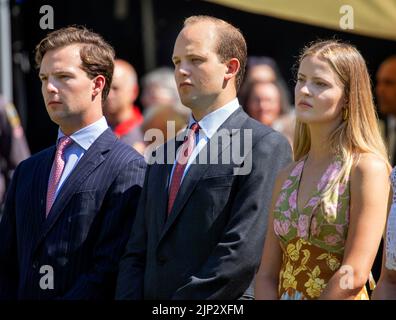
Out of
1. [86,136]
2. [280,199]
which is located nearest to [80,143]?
[86,136]

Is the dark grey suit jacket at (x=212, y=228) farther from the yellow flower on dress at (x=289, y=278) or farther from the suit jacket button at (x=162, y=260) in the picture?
the yellow flower on dress at (x=289, y=278)

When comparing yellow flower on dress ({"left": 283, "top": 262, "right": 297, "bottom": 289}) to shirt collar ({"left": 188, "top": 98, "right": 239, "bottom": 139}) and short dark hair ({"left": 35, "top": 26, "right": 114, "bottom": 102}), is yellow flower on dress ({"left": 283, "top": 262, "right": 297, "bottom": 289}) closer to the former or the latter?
shirt collar ({"left": 188, "top": 98, "right": 239, "bottom": 139})

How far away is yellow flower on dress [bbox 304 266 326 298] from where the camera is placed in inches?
157

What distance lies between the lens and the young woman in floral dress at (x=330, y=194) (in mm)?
3900

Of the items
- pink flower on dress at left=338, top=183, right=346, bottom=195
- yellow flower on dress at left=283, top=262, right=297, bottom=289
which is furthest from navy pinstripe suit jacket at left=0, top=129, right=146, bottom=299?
pink flower on dress at left=338, top=183, right=346, bottom=195

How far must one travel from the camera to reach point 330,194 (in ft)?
13.0

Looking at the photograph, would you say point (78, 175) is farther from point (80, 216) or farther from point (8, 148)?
point (8, 148)

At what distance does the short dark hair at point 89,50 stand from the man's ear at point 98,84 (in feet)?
0.06

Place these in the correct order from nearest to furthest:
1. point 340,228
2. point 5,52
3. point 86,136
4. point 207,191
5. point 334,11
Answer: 1. point 340,228
2. point 207,191
3. point 86,136
4. point 334,11
5. point 5,52

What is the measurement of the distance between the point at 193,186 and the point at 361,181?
772 millimetres

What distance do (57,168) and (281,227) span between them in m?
1.27

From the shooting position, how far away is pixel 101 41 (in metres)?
4.93

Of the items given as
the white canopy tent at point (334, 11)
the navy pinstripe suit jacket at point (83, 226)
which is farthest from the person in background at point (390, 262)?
the white canopy tent at point (334, 11)
